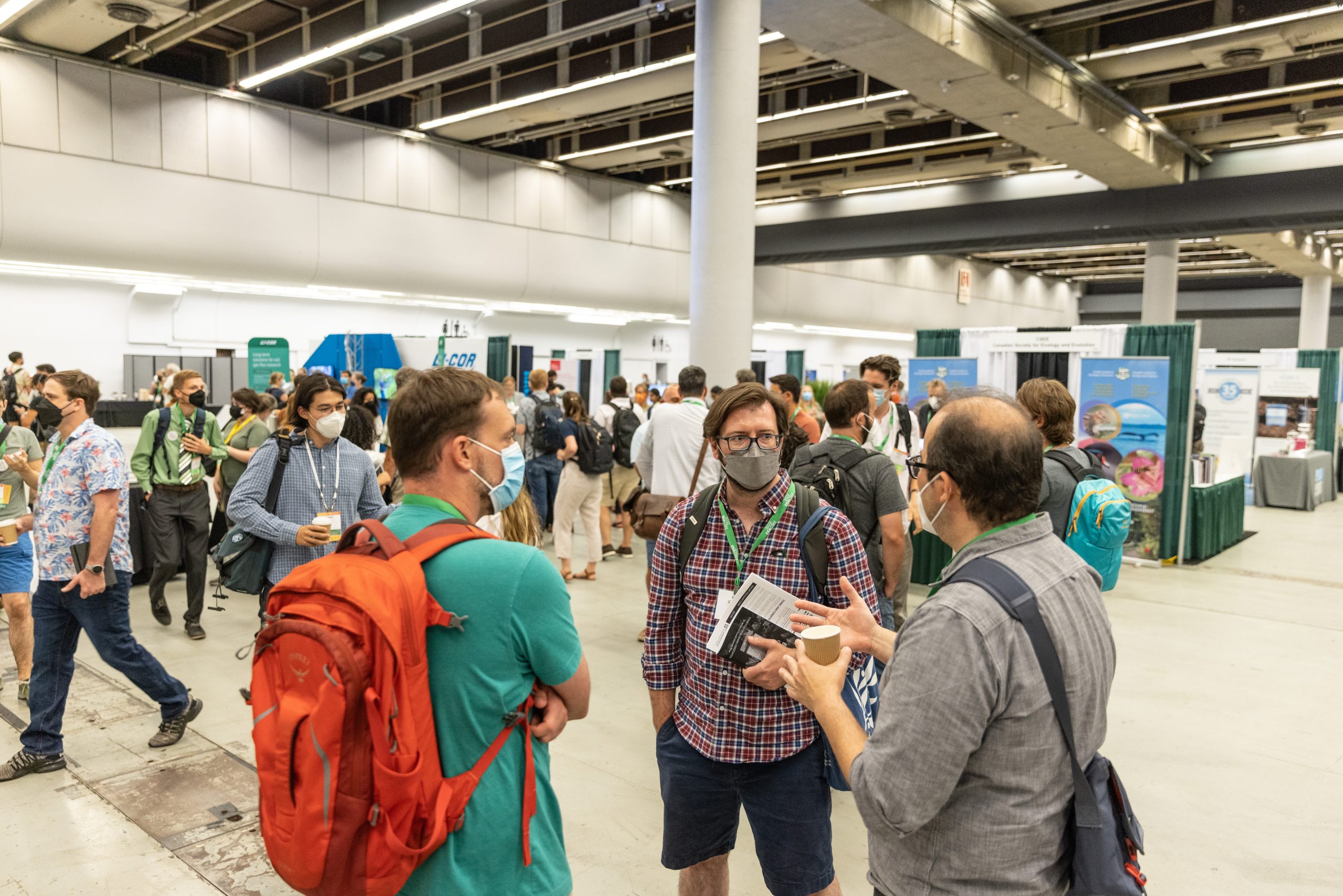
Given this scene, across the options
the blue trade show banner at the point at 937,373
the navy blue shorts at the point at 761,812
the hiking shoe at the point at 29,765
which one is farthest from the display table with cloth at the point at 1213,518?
the hiking shoe at the point at 29,765

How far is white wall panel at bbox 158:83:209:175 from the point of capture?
1179cm

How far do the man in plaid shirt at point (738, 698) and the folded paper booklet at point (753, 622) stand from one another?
34 mm

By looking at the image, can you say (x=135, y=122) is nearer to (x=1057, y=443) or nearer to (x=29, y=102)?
(x=29, y=102)

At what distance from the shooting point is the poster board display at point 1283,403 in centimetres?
1295

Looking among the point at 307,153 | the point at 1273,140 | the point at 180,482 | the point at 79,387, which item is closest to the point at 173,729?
the point at 79,387

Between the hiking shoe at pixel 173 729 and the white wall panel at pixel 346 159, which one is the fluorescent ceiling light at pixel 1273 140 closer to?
the white wall panel at pixel 346 159

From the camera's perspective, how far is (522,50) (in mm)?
10375

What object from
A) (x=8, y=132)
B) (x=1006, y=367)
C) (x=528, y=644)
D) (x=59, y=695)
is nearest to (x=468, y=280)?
(x=8, y=132)

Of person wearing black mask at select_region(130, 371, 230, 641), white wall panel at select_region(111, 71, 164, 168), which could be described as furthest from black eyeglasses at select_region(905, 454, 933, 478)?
white wall panel at select_region(111, 71, 164, 168)

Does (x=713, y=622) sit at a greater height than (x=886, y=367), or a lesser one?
lesser

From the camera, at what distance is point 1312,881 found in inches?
114

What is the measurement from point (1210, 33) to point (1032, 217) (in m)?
6.52

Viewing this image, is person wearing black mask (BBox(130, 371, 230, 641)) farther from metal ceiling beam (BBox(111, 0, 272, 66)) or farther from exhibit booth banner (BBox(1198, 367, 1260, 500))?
exhibit booth banner (BBox(1198, 367, 1260, 500))

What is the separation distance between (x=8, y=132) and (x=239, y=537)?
1042 centimetres
